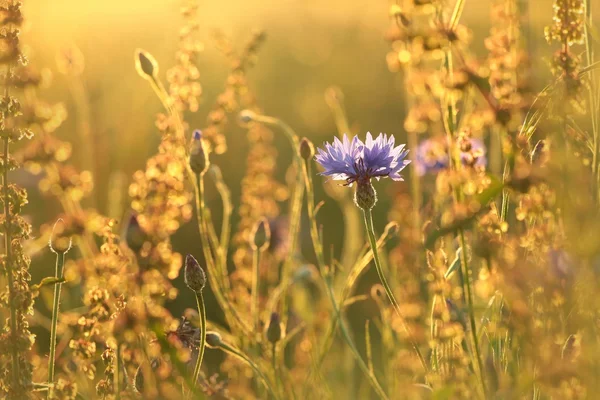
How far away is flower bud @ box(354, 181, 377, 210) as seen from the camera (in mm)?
1438

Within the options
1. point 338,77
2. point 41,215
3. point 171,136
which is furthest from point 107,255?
point 338,77

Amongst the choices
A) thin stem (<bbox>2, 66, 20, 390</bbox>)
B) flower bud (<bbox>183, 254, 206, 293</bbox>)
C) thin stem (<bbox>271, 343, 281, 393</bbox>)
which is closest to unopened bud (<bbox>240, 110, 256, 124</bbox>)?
thin stem (<bbox>271, 343, 281, 393</bbox>)

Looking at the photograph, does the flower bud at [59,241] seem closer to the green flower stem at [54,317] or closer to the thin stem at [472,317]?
the green flower stem at [54,317]

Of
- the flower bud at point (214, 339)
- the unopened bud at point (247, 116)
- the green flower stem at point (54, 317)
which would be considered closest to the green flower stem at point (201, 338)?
the flower bud at point (214, 339)

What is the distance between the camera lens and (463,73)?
3.87 feet

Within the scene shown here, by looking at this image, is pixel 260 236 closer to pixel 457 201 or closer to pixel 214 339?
pixel 214 339

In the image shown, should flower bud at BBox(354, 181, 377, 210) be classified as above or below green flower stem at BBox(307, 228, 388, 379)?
above

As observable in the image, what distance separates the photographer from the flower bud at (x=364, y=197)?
144 centimetres

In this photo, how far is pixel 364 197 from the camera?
1.45 metres

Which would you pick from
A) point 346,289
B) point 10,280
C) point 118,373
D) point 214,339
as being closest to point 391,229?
point 346,289

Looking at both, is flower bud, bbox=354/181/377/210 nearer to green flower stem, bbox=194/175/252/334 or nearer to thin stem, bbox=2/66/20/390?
green flower stem, bbox=194/175/252/334

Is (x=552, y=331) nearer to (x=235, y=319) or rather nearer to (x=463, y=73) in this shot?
(x=463, y=73)

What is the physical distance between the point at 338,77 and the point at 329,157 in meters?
4.18

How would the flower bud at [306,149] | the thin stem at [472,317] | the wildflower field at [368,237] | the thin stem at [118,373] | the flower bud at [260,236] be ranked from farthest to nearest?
the flower bud at [260,236] < the flower bud at [306,149] < the thin stem at [118,373] < the thin stem at [472,317] < the wildflower field at [368,237]
